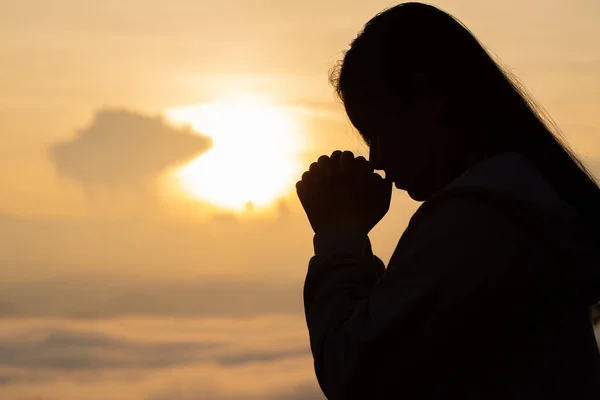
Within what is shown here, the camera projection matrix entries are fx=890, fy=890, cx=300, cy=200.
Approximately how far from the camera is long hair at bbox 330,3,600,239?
264cm

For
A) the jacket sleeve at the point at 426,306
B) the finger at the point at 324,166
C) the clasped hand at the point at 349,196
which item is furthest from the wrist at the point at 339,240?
the jacket sleeve at the point at 426,306

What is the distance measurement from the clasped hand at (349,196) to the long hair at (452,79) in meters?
0.24

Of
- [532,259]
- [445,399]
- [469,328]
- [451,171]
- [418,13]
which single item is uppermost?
[418,13]

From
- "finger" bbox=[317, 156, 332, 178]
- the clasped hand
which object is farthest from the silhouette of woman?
"finger" bbox=[317, 156, 332, 178]

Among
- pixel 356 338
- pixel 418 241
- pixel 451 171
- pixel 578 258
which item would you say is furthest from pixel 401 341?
pixel 451 171

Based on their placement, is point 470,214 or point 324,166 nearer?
point 470,214

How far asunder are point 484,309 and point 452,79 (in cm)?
80

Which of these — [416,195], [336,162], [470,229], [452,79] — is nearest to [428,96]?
[452,79]

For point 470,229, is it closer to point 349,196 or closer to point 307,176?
point 349,196

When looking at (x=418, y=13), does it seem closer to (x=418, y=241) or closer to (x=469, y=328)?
(x=418, y=241)

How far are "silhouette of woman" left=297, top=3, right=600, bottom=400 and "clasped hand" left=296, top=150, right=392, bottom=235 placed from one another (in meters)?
0.18

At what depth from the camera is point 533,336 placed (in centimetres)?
224

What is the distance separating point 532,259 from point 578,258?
0.43 feet

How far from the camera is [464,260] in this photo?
227cm
